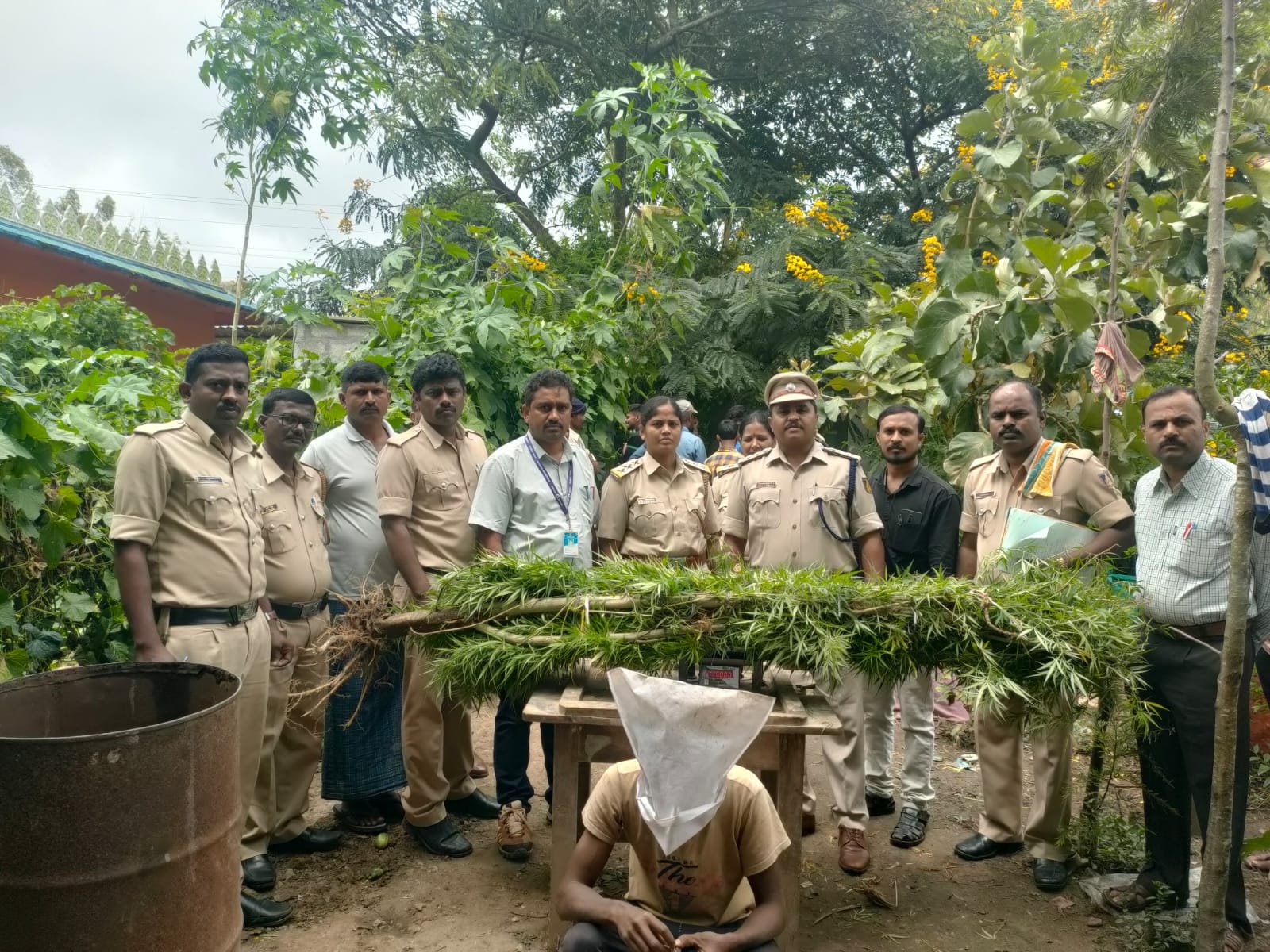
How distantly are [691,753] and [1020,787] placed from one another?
2.21 meters

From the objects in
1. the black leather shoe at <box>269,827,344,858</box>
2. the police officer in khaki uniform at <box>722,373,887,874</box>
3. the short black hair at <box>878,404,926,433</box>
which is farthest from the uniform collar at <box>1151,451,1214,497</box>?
the black leather shoe at <box>269,827,344,858</box>

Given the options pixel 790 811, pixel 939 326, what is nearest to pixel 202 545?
pixel 790 811

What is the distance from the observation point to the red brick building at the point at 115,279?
1178 cm

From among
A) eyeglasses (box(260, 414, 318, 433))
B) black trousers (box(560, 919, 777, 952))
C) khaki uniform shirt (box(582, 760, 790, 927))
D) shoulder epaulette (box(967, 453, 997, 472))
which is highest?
eyeglasses (box(260, 414, 318, 433))

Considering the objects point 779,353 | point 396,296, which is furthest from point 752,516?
point 779,353

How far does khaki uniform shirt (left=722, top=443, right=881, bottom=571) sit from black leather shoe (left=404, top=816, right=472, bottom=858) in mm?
1739

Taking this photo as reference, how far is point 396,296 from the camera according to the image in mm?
6797

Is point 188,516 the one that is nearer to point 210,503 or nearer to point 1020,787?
point 210,503

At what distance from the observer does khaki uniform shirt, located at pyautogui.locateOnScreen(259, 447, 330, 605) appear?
12.1 ft

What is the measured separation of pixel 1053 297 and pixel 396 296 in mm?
4418

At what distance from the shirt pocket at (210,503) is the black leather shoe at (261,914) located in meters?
1.37

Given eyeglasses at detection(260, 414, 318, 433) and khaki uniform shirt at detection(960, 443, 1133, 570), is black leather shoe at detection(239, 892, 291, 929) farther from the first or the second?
khaki uniform shirt at detection(960, 443, 1133, 570)

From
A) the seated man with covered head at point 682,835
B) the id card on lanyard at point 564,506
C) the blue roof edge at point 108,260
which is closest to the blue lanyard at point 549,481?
the id card on lanyard at point 564,506

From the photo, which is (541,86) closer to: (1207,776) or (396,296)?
(396,296)
